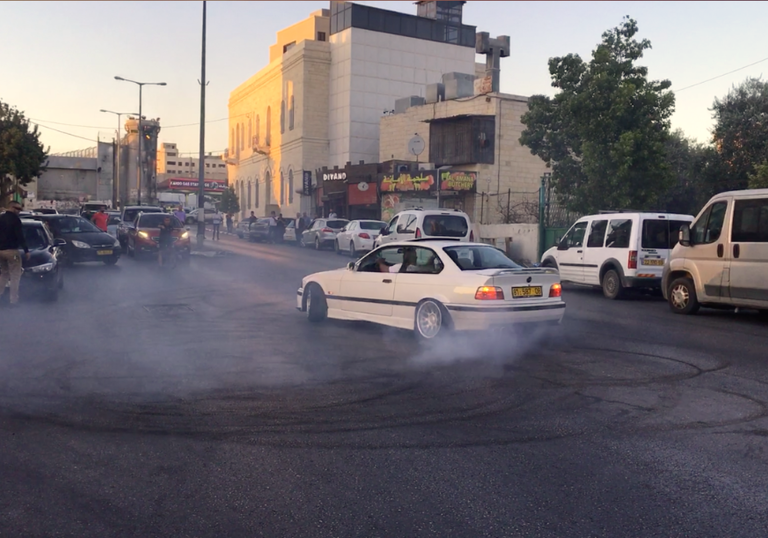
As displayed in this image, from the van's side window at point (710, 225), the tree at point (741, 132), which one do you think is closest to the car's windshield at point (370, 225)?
the tree at point (741, 132)

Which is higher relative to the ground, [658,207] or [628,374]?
[658,207]

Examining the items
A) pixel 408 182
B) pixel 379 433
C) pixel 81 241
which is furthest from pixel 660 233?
pixel 408 182

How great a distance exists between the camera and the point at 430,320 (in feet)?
34.0

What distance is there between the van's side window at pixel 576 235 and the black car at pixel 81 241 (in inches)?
490

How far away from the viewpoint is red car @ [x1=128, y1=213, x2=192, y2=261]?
24.1 m

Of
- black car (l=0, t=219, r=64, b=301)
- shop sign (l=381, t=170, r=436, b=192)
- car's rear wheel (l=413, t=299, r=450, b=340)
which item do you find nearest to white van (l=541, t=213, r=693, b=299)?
car's rear wheel (l=413, t=299, r=450, b=340)

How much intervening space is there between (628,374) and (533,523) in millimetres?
4525

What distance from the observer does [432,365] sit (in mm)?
8961

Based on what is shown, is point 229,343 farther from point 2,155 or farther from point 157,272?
Result: point 2,155

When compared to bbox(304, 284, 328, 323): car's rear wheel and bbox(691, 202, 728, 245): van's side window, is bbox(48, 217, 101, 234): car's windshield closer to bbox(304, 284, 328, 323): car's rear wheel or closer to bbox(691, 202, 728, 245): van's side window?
bbox(304, 284, 328, 323): car's rear wheel

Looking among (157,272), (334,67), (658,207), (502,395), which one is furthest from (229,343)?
(334,67)

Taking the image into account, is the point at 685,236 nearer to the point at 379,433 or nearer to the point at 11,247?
the point at 379,433

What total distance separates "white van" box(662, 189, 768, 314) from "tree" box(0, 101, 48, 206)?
135ft

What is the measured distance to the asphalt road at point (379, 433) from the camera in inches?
174
